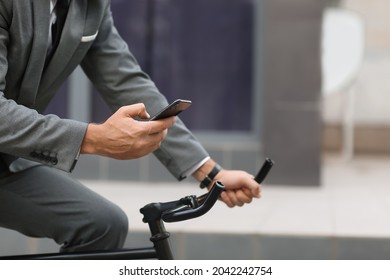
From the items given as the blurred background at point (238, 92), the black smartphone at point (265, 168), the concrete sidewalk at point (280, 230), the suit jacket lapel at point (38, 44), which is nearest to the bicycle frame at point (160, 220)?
the black smartphone at point (265, 168)

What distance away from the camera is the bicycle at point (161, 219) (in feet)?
7.21

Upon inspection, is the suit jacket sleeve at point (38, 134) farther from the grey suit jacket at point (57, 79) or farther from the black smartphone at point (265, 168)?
the black smartphone at point (265, 168)

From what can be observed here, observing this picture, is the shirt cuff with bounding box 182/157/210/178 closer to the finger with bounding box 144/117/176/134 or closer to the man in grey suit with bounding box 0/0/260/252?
the man in grey suit with bounding box 0/0/260/252

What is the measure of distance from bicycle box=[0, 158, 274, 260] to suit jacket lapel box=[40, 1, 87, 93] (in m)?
0.45

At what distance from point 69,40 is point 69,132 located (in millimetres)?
305

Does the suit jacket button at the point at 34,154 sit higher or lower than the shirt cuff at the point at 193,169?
higher

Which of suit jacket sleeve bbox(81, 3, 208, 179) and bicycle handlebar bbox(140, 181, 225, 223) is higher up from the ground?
suit jacket sleeve bbox(81, 3, 208, 179)

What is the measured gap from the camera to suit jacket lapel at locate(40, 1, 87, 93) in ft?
7.95

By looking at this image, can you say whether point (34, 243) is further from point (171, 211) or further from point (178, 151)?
point (171, 211)

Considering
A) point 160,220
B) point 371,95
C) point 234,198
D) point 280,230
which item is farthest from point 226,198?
point 371,95

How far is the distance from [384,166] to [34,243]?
4420 mm

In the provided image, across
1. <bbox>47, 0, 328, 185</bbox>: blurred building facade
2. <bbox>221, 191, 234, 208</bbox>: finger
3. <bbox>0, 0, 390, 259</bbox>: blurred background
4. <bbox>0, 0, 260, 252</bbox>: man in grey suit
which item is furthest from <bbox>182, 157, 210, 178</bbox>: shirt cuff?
<bbox>47, 0, 328, 185</bbox>: blurred building facade

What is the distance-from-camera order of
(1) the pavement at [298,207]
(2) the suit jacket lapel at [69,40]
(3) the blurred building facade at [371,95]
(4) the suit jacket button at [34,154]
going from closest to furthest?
(4) the suit jacket button at [34,154] → (2) the suit jacket lapel at [69,40] → (1) the pavement at [298,207] → (3) the blurred building facade at [371,95]
